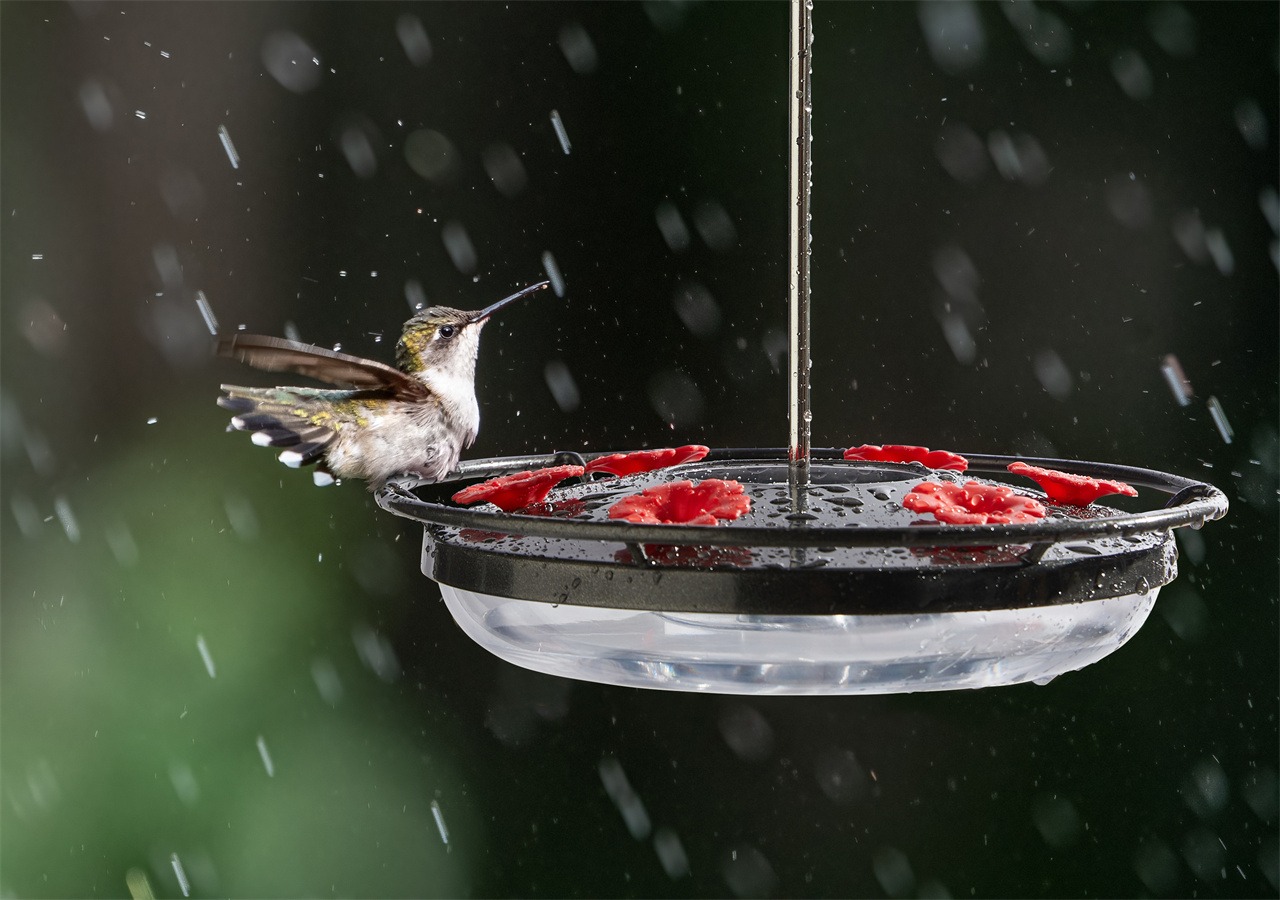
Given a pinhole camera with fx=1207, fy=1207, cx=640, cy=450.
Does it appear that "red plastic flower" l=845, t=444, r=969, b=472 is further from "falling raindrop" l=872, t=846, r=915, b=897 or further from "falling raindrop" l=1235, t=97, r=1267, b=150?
"falling raindrop" l=872, t=846, r=915, b=897

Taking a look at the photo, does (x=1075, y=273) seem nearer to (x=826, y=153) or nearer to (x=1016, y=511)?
(x=826, y=153)

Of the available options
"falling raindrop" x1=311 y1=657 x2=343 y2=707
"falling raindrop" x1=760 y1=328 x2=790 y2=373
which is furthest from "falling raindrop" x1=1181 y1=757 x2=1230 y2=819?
"falling raindrop" x1=311 y1=657 x2=343 y2=707

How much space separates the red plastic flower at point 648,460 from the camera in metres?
1.46

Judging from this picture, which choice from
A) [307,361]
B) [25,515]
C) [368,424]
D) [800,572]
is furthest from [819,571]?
[25,515]

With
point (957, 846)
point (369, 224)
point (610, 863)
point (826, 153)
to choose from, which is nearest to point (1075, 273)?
point (826, 153)

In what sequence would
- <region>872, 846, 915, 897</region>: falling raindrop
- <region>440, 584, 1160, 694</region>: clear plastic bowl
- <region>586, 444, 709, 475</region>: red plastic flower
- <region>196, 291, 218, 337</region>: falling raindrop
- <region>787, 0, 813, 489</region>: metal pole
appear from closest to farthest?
1. <region>440, 584, 1160, 694</region>: clear plastic bowl
2. <region>787, 0, 813, 489</region>: metal pole
3. <region>586, 444, 709, 475</region>: red plastic flower
4. <region>196, 291, 218, 337</region>: falling raindrop
5. <region>872, 846, 915, 897</region>: falling raindrop

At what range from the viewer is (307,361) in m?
1.38

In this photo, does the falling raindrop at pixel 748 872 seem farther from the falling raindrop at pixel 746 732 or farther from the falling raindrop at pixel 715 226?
the falling raindrop at pixel 715 226

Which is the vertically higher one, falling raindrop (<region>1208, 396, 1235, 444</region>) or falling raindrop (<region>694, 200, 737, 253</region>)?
falling raindrop (<region>694, 200, 737, 253</region>)

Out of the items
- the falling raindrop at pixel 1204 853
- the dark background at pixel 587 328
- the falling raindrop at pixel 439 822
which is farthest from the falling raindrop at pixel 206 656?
the falling raindrop at pixel 1204 853

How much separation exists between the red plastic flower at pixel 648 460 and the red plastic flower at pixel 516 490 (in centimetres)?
21

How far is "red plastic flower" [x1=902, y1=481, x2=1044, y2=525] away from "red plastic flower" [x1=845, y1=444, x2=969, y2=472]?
30 cm

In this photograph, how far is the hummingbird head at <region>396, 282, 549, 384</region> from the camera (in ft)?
6.13

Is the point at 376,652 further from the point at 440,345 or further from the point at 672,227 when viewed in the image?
the point at 440,345
